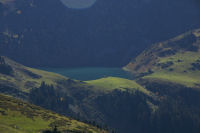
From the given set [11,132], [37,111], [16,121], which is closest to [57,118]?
[37,111]

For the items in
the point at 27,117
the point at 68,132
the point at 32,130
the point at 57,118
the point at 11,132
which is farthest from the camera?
the point at 57,118

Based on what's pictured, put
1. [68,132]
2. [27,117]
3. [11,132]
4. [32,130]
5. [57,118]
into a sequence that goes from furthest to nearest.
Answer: [57,118]
[27,117]
[68,132]
[32,130]
[11,132]

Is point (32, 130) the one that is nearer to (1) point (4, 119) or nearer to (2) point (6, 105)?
(1) point (4, 119)

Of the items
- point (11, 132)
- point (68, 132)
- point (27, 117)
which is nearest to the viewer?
point (11, 132)

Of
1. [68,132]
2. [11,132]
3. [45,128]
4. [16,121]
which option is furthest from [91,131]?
[11,132]

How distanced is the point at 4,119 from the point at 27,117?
9023mm

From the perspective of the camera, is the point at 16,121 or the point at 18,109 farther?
the point at 18,109

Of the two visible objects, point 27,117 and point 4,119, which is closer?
point 4,119

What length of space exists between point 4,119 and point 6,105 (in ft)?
43.1

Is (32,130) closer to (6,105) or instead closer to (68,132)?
(68,132)

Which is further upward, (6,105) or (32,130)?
(6,105)

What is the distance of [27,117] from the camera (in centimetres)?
7325

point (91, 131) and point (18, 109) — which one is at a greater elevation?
point (18, 109)

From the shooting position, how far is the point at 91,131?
255 ft
